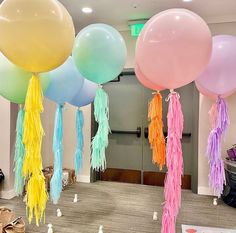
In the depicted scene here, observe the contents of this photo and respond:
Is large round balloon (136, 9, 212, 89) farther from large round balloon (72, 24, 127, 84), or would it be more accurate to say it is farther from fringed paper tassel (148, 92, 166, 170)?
fringed paper tassel (148, 92, 166, 170)

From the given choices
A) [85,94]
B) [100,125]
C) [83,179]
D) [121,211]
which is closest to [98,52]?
[100,125]

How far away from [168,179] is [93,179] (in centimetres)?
314

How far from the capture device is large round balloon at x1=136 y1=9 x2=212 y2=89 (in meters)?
1.47

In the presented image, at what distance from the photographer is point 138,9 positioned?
348 centimetres

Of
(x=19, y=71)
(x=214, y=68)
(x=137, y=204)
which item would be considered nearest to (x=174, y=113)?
(x=214, y=68)

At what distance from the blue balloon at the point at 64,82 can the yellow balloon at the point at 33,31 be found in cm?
54

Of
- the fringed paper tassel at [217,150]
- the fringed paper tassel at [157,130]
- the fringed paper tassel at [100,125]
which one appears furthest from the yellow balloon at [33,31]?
the fringed paper tassel at [217,150]

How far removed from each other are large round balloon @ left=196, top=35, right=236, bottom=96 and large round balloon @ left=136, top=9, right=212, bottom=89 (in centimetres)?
30

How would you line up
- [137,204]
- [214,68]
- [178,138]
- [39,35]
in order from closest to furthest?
1. [39,35]
2. [178,138]
3. [214,68]
4. [137,204]

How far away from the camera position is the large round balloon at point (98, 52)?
191 centimetres

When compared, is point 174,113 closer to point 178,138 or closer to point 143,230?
point 178,138

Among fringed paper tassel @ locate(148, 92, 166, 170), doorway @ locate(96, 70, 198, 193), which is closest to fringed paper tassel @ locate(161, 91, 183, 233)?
fringed paper tassel @ locate(148, 92, 166, 170)

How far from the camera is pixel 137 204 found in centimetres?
351

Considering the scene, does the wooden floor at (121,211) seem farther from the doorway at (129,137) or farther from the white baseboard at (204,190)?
the doorway at (129,137)
